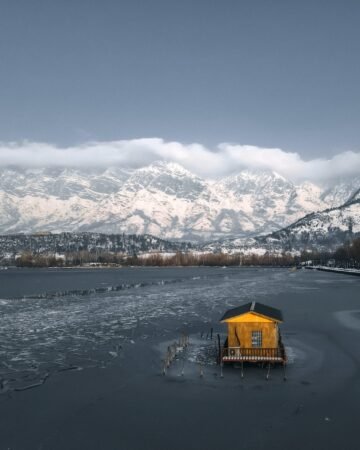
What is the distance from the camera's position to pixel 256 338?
48969 mm

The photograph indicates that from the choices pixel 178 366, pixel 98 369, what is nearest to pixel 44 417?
pixel 98 369

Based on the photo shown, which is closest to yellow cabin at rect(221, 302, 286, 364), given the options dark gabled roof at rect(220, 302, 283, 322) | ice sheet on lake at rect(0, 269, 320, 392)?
dark gabled roof at rect(220, 302, 283, 322)

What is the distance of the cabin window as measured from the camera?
48719mm

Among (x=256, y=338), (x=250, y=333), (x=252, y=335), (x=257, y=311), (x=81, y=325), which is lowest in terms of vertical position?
(x=81, y=325)

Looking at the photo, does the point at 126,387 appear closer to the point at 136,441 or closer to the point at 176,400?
the point at 176,400

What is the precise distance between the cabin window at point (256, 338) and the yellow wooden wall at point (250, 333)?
311 mm

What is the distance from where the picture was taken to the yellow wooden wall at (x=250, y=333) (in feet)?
159

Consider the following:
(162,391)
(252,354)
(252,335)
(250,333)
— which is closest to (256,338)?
(252,335)

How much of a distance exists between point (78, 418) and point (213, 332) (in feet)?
115

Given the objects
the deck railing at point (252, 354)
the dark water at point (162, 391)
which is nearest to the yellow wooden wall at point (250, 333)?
the deck railing at point (252, 354)

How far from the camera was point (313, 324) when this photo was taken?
73.7 meters

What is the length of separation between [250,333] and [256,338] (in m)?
0.83

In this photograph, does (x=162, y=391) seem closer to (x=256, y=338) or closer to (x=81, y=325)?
(x=256, y=338)

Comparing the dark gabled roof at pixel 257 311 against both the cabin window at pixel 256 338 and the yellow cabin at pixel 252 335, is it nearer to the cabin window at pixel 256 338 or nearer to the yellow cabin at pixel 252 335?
the yellow cabin at pixel 252 335
